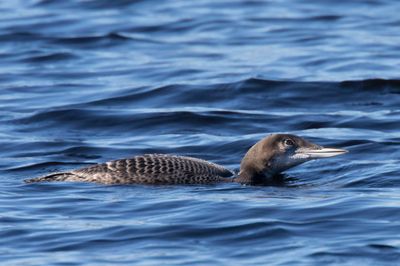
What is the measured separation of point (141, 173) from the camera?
1226 centimetres

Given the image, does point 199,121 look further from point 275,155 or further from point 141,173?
point 141,173

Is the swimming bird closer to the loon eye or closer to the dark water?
the loon eye

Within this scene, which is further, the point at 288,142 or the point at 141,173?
the point at 288,142

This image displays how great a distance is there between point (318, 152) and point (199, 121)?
344cm

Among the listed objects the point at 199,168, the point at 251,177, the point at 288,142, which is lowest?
the point at 251,177

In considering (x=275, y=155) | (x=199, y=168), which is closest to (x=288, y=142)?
(x=275, y=155)

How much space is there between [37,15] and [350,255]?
15.7 m

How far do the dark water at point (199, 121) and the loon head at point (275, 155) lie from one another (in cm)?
26

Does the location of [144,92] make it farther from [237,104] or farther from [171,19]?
[171,19]

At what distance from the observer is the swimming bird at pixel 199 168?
12.2 metres

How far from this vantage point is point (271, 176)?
12.9 meters

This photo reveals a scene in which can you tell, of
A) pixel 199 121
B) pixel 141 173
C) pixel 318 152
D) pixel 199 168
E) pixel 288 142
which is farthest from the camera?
pixel 199 121

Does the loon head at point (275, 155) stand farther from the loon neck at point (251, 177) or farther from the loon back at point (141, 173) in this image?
the loon back at point (141, 173)

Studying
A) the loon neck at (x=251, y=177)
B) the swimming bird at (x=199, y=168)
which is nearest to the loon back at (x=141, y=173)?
the swimming bird at (x=199, y=168)
